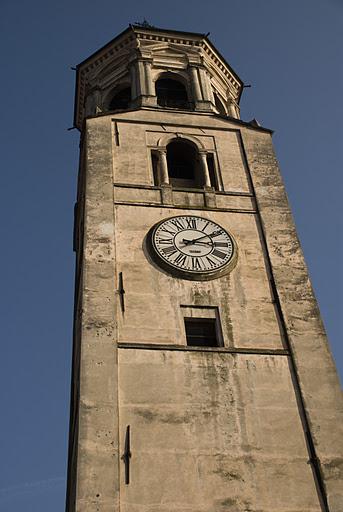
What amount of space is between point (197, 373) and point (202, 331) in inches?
65.3

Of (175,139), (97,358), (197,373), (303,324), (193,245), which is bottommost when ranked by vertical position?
(197,373)

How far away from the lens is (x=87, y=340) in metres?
18.0

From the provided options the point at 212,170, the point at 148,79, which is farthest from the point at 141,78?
the point at 212,170

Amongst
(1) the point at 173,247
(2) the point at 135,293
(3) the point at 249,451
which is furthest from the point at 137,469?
(1) the point at 173,247

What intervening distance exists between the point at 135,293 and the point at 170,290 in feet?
2.84

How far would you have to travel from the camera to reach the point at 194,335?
747 inches

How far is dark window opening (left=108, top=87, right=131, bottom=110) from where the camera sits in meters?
29.4

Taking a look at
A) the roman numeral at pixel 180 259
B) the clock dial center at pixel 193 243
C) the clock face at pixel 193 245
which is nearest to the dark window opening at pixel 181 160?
the clock face at pixel 193 245

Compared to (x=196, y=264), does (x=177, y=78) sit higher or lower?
higher

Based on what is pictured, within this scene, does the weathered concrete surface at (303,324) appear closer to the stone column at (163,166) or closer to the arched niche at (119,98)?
the stone column at (163,166)

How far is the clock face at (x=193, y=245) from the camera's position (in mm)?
20062

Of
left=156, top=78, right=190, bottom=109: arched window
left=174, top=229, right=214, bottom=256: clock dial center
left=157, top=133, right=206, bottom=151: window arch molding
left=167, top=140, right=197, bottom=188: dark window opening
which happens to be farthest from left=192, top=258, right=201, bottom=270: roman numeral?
left=156, top=78, right=190, bottom=109: arched window

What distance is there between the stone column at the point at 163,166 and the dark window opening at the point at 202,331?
5217mm

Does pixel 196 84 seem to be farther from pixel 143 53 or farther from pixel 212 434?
pixel 212 434
